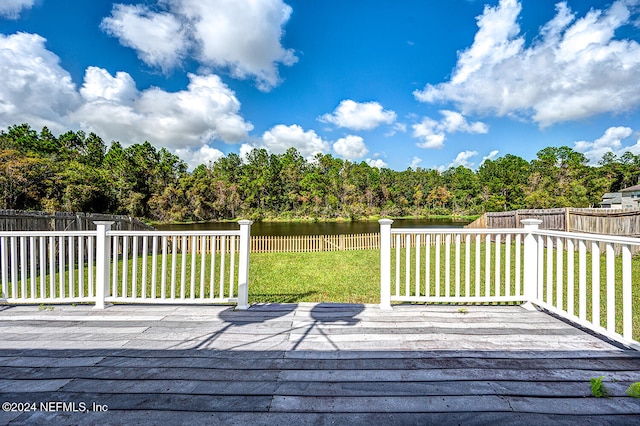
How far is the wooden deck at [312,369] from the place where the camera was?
4.26 feet

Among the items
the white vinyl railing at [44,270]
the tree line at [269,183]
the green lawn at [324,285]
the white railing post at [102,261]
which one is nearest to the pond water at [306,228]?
the tree line at [269,183]

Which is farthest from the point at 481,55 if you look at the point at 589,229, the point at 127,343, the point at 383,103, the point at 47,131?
the point at 47,131

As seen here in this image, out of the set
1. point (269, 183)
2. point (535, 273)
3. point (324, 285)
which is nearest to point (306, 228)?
point (269, 183)

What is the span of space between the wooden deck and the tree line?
54.7ft

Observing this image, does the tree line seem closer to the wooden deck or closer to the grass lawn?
the grass lawn

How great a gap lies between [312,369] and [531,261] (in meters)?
2.47

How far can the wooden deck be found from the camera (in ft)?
4.26

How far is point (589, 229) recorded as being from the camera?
845 centimetres

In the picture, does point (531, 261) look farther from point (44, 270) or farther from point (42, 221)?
point (42, 221)

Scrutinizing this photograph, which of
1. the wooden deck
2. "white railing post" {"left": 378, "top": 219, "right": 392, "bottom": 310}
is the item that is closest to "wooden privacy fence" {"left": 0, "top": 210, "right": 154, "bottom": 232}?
the wooden deck

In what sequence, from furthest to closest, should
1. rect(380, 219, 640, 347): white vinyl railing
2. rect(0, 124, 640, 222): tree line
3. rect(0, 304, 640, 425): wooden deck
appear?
rect(0, 124, 640, 222): tree line < rect(380, 219, 640, 347): white vinyl railing < rect(0, 304, 640, 425): wooden deck

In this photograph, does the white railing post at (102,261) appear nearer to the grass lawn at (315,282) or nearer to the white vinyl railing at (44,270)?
the white vinyl railing at (44,270)

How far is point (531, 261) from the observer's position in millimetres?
2836

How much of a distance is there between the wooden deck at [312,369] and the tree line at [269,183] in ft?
54.7
